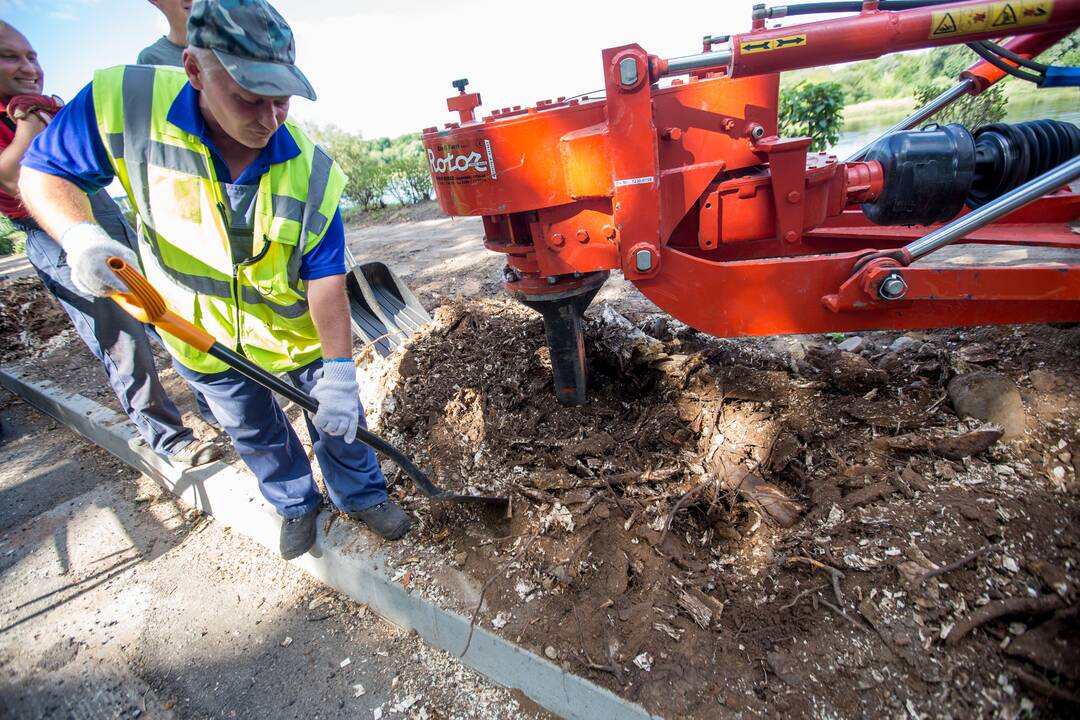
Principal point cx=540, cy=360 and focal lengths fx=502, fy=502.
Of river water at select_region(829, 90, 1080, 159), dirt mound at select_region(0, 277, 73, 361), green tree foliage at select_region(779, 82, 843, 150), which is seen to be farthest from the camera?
river water at select_region(829, 90, 1080, 159)

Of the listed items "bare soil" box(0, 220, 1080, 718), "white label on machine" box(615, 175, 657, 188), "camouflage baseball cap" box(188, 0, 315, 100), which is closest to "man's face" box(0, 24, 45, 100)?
"camouflage baseball cap" box(188, 0, 315, 100)

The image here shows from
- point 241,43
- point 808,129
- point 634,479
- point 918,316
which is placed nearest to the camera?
point 241,43

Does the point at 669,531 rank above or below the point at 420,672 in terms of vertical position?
above

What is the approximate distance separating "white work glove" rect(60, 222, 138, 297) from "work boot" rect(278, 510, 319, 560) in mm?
1269

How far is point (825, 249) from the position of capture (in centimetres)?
233

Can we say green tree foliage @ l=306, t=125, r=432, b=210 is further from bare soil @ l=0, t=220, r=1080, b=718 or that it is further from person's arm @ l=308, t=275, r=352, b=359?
person's arm @ l=308, t=275, r=352, b=359

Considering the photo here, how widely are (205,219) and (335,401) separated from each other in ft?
2.59

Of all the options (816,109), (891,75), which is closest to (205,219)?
(816,109)

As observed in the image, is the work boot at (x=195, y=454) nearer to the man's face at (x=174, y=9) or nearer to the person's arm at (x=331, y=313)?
the person's arm at (x=331, y=313)

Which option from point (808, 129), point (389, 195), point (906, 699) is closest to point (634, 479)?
point (906, 699)

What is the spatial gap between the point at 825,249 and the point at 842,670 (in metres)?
1.71

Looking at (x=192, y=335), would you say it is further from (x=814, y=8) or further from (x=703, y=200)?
(x=814, y=8)

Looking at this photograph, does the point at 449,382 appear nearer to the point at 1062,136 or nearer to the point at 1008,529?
the point at 1008,529

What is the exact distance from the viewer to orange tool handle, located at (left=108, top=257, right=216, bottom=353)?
5.26ft
